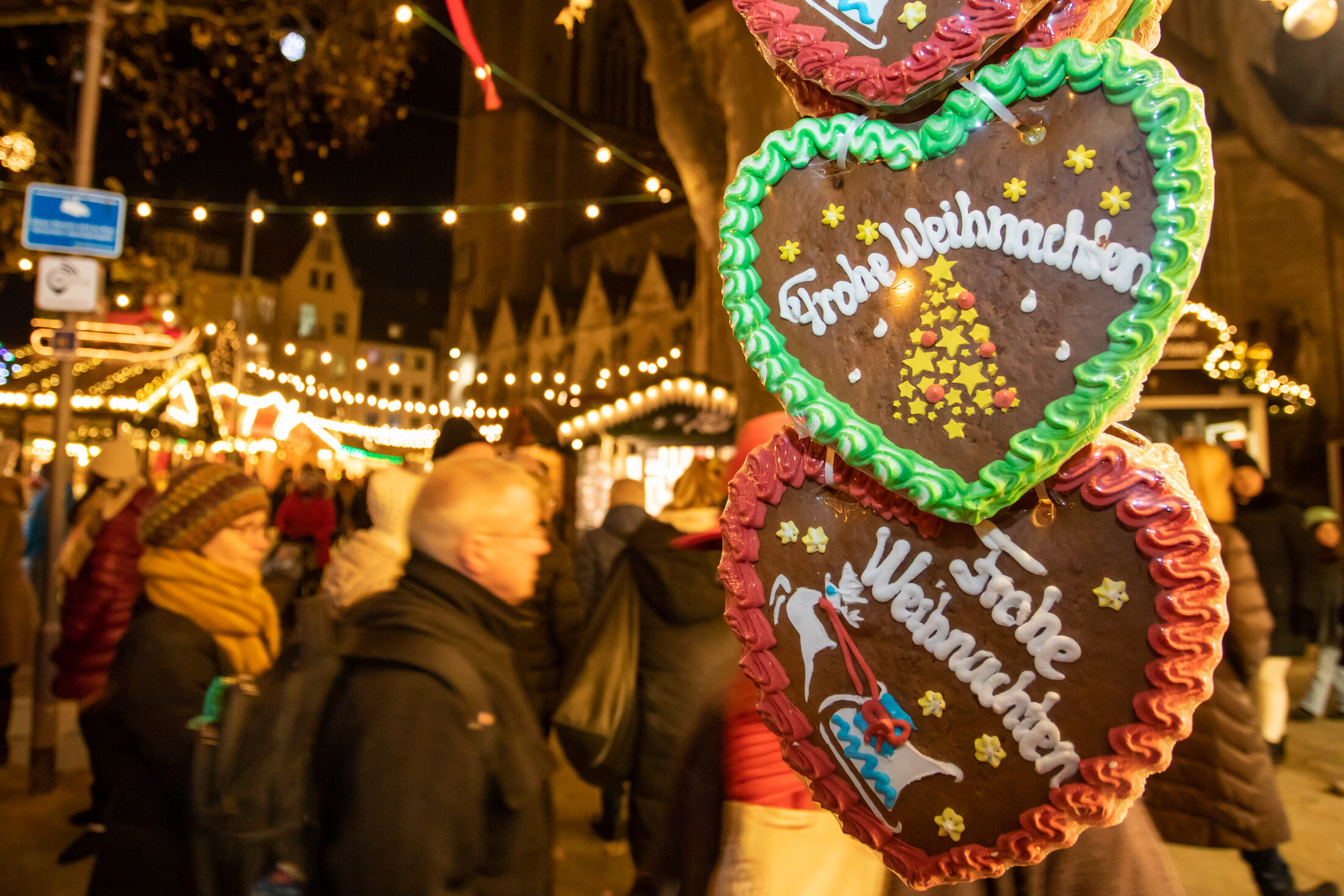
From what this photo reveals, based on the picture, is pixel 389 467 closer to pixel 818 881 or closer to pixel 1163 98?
pixel 818 881

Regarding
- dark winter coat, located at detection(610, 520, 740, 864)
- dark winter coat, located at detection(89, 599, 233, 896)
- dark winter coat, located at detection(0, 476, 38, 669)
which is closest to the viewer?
dark winter coat, located at detection(89, 599, 233, 896)

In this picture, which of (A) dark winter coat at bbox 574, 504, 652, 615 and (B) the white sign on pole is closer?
(A) dark winter coat at bbox 574, 504, 652, 615

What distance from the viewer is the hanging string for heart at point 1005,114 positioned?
44.2 inches

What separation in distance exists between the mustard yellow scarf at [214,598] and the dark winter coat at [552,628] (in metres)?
1.39

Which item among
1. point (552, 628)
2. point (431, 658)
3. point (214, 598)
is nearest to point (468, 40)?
point (214, 598)

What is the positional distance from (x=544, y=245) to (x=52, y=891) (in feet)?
173

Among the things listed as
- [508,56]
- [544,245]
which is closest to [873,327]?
[508,56]

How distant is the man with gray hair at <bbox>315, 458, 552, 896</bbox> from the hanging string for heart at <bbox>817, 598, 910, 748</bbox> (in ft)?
2.69

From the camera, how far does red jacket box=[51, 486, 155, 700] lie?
490 cm

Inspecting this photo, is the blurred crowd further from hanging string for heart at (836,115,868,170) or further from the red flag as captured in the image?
the red flag

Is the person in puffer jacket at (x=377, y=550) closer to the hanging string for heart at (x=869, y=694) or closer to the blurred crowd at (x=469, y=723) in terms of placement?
the blurred crowd at (x=469, y=723)

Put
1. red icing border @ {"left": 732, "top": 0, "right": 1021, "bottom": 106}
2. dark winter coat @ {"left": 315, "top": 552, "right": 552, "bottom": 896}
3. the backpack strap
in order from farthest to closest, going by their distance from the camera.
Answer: the backpack strap
dark winter coat @ {"left": 315, "top": 552, "right": 552, "bottom": 896}
red icing border @ {"left": 732, "top": 0, "right": 1021, "bottom": 106}

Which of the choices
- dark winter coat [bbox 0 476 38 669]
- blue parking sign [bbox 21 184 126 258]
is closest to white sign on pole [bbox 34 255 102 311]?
blue parking sign [bbox 21 184 126 258]

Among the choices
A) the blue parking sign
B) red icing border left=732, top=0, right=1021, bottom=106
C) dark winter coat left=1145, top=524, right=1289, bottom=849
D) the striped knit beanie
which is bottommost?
dark winter coat left=1145, top=524, right=1289, bottom=849
